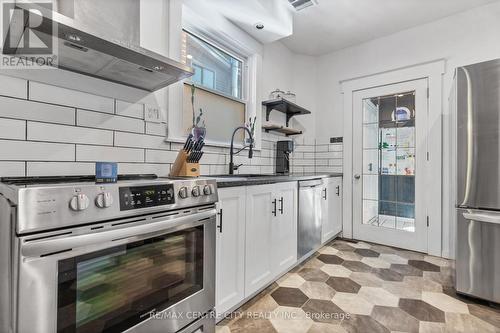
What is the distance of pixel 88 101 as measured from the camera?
1438 millimetres

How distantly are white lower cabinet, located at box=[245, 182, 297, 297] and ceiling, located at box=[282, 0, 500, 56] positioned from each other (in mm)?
1920

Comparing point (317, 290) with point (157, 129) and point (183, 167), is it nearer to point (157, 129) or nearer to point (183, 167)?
point (183, 167)

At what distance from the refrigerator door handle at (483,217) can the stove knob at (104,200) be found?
2.34 m

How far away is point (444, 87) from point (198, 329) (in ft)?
10.8

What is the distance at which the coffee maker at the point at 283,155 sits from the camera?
9.81 feet

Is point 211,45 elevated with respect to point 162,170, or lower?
elevated

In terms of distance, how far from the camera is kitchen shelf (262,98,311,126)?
2.89 meters

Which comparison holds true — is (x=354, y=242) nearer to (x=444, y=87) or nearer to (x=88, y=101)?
(x=444, y=87)

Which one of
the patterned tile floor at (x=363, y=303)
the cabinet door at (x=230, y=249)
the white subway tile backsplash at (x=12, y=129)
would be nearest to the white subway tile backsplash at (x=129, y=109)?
the white subway tile backsplash at (x=12, y=129)

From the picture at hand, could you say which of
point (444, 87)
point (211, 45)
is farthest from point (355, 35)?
point (211, 45)

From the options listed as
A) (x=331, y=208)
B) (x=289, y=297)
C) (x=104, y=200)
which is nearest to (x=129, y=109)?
(x=104, y=200)

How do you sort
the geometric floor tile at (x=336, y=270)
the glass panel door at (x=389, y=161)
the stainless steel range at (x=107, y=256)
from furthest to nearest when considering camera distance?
the glass panel door at (x=389, y=161)
the geometric floor tile at (x=336, y=270)
the stainless steel range at (x=107, y=256)

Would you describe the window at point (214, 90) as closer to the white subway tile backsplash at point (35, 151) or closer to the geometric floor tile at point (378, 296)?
the white subway tile backsplash at point (35, 151)

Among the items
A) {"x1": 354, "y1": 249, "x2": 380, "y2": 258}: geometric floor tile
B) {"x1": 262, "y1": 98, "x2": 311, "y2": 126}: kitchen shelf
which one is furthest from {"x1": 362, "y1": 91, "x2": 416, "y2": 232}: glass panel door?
{"x1": 262, "y1": 98, "x2": 311, "y2": 126}: kitchen shelf
